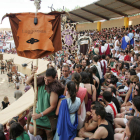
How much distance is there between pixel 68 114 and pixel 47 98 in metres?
0.45

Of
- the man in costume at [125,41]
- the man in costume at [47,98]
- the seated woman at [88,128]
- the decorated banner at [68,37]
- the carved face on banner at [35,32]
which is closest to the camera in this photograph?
the man in costume at [47,98]

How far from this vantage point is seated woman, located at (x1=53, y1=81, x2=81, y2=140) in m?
2.71

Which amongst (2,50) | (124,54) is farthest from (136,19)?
(2,50)

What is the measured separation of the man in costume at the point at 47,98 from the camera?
8.64ft

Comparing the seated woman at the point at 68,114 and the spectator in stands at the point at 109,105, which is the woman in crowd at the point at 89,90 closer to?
the spectator in stands at the point at 109,105

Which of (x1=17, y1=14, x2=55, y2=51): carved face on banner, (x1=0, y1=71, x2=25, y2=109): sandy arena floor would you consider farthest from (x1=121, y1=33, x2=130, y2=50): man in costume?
(x1=0, y1=71, x2=25, y2=109): sandy arena floor

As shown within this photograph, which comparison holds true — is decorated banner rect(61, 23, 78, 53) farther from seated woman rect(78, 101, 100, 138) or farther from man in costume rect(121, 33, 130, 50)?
man in costume rect(121, 33, 130, 50)

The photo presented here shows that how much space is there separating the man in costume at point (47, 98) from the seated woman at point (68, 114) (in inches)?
5.0

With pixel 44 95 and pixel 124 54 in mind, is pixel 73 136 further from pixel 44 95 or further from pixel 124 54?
pixel 124 54

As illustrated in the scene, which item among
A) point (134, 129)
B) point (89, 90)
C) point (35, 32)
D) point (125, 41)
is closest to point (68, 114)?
point (89, 90)

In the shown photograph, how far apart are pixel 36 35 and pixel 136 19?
57.0 feet

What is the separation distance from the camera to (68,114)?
109 inches

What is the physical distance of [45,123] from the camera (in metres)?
2.78

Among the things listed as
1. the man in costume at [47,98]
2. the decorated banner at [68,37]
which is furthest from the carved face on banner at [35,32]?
the decorated banner at [68,37]
